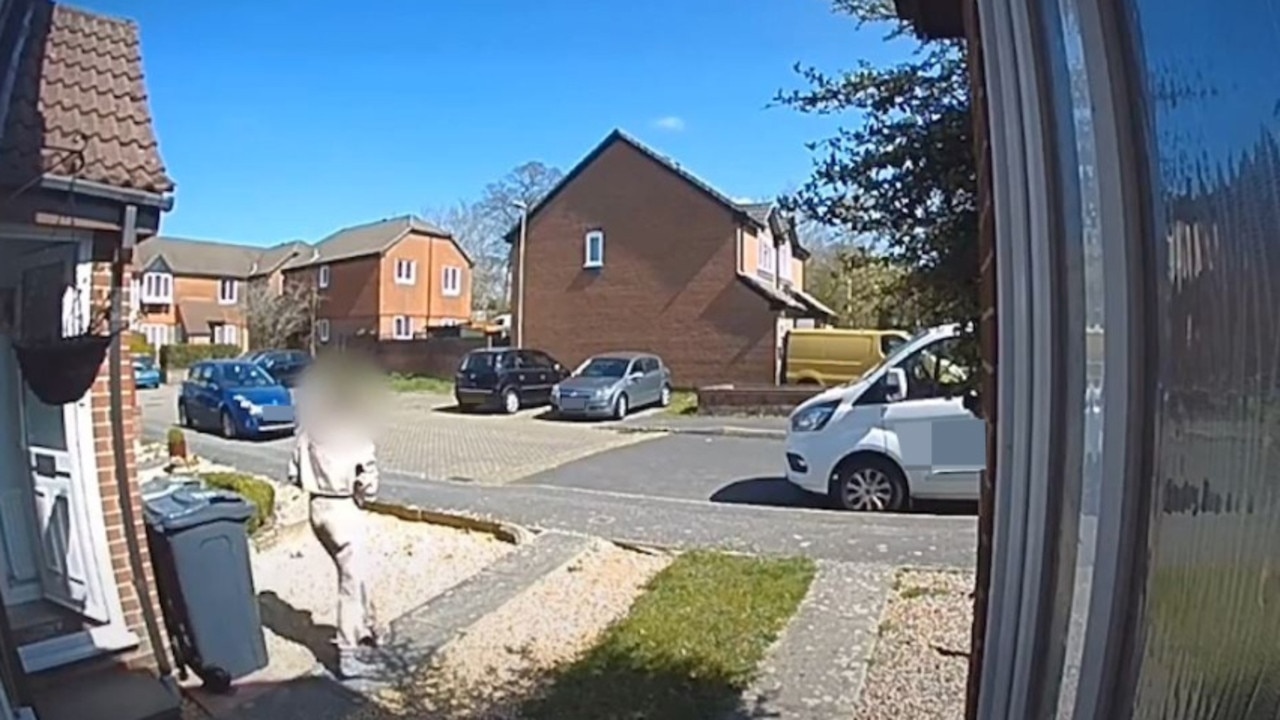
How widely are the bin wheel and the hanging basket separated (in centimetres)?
107

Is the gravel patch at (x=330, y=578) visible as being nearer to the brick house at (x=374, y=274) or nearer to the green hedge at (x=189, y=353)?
the green hedge at (x=189, y=353)

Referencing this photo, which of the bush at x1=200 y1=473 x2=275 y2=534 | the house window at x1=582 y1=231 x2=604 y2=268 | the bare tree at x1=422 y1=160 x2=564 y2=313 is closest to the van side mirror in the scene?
the bare tree at x1=422 y1=160 x2=564 y2=313

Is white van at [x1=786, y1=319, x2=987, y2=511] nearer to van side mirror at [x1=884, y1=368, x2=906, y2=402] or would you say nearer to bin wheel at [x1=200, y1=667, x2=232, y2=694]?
van side mirror at [x1=884, y1=368, x2=906, y2=402]

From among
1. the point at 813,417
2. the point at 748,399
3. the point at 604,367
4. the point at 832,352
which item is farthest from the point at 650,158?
the point at 748,399

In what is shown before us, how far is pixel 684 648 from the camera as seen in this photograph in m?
3.23

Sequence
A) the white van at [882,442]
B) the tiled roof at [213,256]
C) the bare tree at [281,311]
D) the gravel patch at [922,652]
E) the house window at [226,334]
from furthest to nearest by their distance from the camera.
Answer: the white van at [882,442], the house window at [226,334], the bare tree at [281,311], the tiled roof at [213,256], the gravel patch at [922,652]

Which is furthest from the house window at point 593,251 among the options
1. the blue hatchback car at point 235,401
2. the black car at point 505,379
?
the blue hatchback car at point 235,401

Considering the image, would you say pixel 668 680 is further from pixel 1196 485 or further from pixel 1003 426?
pixel 1196 485

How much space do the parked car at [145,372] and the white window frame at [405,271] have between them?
860mm

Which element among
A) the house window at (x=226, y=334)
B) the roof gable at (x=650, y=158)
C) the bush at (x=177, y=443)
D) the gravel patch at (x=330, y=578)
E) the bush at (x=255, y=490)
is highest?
the roof gable at (x=650, y=158)

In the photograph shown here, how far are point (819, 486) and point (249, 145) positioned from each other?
14.9 ft

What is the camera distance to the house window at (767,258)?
3.44 meters

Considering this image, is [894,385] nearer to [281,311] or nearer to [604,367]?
[604,367]

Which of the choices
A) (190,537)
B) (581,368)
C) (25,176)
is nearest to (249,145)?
(25,176)
